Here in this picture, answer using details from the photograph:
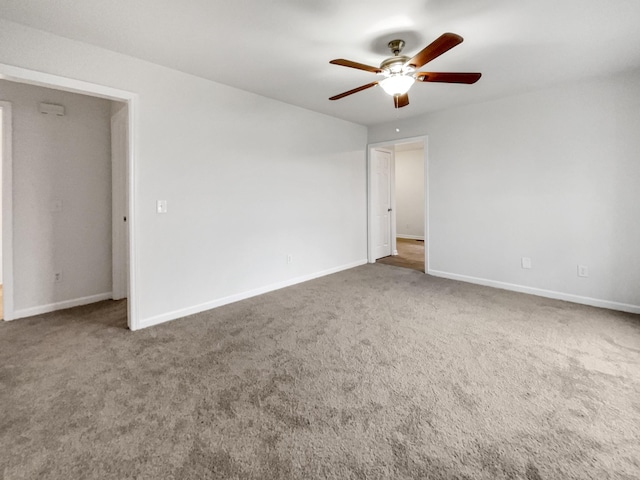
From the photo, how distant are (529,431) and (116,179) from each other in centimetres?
455

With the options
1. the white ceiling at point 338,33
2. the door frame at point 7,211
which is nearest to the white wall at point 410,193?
the white ceiling at point 338,33

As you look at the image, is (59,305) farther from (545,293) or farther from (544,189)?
(544,189)

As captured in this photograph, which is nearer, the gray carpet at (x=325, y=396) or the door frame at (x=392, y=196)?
the gray carpet at (x=325, y=396)

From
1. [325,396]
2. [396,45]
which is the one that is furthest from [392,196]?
[325,396]

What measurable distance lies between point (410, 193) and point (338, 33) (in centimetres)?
717

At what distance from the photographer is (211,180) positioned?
3436 mm

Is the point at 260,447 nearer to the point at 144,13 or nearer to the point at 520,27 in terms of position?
the point at 144,13

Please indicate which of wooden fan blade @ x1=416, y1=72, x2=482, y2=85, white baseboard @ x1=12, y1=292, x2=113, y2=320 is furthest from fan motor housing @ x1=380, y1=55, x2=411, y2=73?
white baseboard @ x1=12, y1=292, x2=113, y2=320

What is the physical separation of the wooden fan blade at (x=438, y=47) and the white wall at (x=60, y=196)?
3.66 metres

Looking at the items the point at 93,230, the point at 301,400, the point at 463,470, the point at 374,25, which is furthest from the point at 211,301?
the point at 374,25

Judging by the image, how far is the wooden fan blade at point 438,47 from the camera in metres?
1.79

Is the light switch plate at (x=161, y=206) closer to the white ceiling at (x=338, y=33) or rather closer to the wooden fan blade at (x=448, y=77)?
the white ceiling at (x=338, y=33)

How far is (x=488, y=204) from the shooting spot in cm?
424

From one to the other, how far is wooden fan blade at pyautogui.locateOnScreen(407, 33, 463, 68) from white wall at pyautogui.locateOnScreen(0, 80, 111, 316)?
3.66 metres
